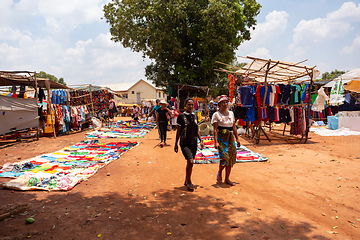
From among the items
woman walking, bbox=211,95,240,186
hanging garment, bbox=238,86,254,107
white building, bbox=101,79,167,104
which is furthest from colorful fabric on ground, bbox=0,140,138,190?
white building, bbox=101,79,167,104

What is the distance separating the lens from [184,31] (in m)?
20.4

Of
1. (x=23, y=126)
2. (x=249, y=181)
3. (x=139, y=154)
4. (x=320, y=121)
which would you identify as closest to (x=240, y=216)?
(x=249, y=181)

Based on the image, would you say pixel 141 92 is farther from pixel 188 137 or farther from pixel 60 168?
pixel 188 137

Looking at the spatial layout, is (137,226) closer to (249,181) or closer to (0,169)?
(249,181)

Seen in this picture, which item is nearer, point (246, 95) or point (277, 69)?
point (246, 95)

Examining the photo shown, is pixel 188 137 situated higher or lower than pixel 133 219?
higher

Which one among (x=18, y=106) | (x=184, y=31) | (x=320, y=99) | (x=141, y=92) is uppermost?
(x=184, y=31)

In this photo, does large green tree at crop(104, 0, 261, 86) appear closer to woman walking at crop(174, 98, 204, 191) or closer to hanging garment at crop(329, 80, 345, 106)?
hanging garment at crop(329, 80, 345, 106)

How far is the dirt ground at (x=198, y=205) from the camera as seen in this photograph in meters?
2.93

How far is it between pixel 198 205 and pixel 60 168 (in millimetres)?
4280

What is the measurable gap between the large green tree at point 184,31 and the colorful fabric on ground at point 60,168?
13.2 m

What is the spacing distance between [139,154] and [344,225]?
6.27m

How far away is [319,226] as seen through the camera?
308 cm

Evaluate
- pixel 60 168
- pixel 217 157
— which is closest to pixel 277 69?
pixel 217 157
